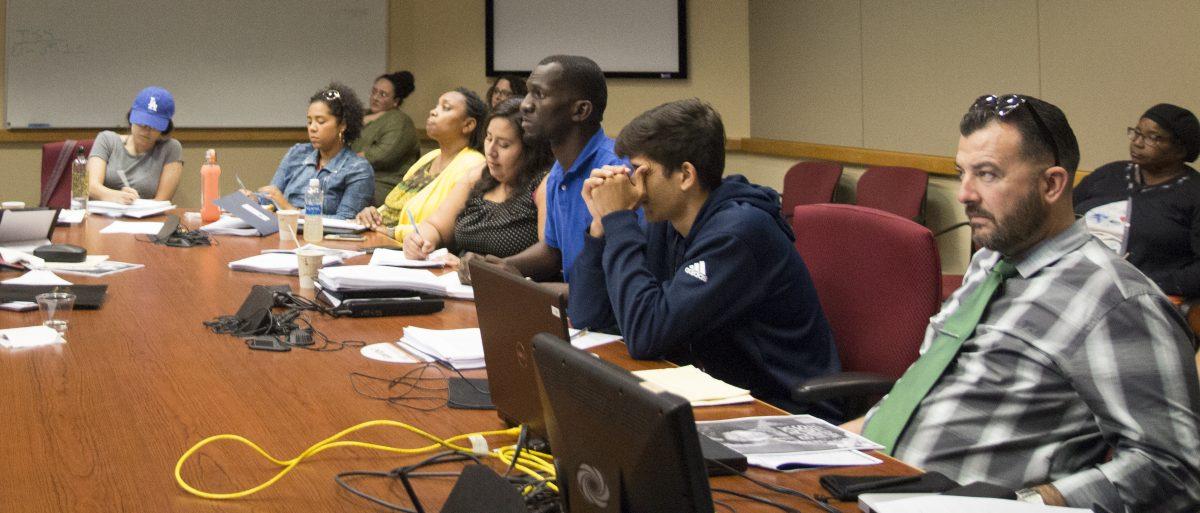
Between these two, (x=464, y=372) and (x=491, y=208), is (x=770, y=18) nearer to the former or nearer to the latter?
(x=491, y=208)

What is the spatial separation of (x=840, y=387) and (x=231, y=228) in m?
2.70

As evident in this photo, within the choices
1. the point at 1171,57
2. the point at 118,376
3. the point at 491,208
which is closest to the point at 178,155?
the point at 491,208

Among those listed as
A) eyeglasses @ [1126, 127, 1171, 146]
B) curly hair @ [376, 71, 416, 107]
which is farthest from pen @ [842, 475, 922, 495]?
curly hair @ [376, 71, 416, 107]

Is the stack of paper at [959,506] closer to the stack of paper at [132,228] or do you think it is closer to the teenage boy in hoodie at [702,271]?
the teenage boy in hoodie at [702,271]

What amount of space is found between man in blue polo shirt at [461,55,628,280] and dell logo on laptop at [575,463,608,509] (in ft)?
6.93

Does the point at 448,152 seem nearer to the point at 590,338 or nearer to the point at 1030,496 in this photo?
the point at 590,338

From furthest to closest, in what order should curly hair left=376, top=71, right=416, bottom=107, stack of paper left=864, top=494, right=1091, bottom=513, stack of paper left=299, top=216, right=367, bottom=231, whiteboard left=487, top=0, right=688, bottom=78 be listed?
whiteboard left=487, top=0, right=688, bottom=78, curly hair left=376, top=71, right=416, bottom=107, stack of paper left=299, top=216, right=367, bottom=231, stack of paper left=864, top=494, right=1091, bottom=513

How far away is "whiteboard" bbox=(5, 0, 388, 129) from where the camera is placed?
6617 mm

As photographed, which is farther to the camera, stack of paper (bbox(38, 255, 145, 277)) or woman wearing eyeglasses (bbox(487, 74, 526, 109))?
woman wearing eyeglasses (bbox(487, 74, 526, 109))

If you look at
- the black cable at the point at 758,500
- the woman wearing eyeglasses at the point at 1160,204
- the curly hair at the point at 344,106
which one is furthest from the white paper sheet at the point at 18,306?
the woman wearing eyeglasses at the point at 1160,204

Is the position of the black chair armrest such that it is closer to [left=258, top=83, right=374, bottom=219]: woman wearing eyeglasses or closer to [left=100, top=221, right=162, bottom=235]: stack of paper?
[left=100, top=221, right=162, bottom=235]: stack of paper

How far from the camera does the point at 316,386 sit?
196cm

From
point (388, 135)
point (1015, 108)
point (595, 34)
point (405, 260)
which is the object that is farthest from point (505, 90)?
point (1015, 108)

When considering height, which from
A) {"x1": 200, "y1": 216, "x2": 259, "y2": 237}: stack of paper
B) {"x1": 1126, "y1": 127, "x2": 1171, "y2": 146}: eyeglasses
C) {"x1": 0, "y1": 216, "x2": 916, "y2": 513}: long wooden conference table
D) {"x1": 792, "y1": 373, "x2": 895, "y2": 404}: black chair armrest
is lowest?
{"x1": 792, "y1": 373, "x2": 895, "y2": 404}: black chair armrest
